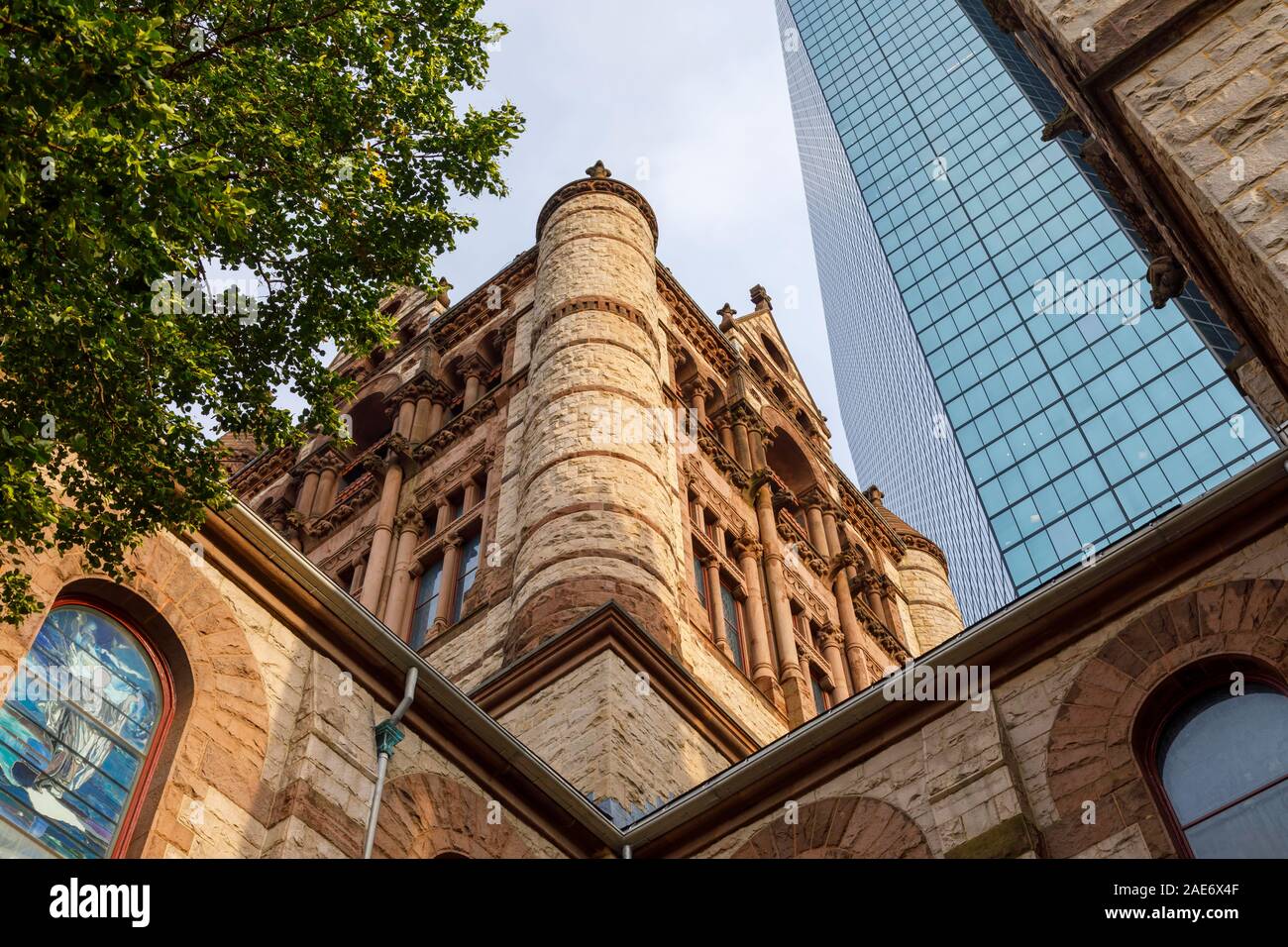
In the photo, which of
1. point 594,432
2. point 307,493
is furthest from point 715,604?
point 307,493

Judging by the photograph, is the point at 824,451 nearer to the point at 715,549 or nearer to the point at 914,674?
the point at 715,549

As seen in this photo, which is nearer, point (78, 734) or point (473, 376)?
point (78, 734)

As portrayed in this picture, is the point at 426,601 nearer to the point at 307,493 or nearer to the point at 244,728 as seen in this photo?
the point at 307,493

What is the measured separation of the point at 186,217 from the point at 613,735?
1140cm

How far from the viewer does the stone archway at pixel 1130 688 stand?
12.8 metres

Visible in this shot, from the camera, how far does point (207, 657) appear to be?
13281 mm

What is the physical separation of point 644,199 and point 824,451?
11.0m

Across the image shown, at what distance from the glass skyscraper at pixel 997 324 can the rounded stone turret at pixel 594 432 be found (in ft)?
123

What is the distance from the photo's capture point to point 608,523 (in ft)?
82.7

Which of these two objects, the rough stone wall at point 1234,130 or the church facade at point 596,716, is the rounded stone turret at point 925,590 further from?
the rough stone wall at point 1234,130

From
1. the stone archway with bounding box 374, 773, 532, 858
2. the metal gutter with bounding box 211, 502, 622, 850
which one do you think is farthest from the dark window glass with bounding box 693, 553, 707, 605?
the stone archway with bounding box 374, 773, 532, 858

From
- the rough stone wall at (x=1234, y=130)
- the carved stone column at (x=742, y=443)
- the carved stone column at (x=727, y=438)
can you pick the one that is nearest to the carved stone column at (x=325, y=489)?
the carved stone column at (x=727, y=438)

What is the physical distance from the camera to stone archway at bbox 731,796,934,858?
14195 millimetres

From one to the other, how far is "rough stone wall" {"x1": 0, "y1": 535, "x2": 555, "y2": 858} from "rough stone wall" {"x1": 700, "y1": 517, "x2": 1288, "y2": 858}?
4.75m
